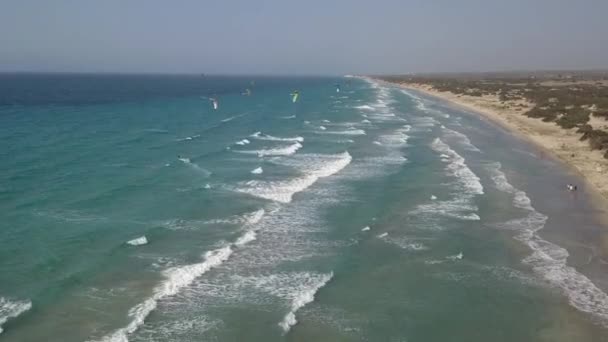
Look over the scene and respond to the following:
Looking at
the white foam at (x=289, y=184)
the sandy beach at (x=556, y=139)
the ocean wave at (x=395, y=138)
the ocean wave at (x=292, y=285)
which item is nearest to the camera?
the ocean wave at (x=292, y=285)

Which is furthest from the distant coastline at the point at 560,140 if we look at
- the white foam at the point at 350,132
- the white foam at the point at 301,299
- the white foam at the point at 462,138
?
the white foam at the point at 350,132

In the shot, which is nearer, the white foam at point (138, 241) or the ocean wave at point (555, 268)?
the ocean wave at point (555, 268)

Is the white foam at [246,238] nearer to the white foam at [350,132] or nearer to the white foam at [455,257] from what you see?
the white foam at [455,257]

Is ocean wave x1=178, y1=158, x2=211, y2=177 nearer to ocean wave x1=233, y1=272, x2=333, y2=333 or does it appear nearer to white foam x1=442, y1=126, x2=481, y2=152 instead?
ocean wave x1=233, y1=272, x2=333, y2=333

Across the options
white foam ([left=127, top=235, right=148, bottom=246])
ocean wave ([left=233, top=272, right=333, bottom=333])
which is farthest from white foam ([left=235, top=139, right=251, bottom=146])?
ocean wave ([left=233, top=272, right=333, bottom=333])

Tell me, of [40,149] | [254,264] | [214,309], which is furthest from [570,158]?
[40,149]

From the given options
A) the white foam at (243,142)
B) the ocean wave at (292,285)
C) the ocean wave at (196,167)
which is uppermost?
the ocean wave at (292,285)
